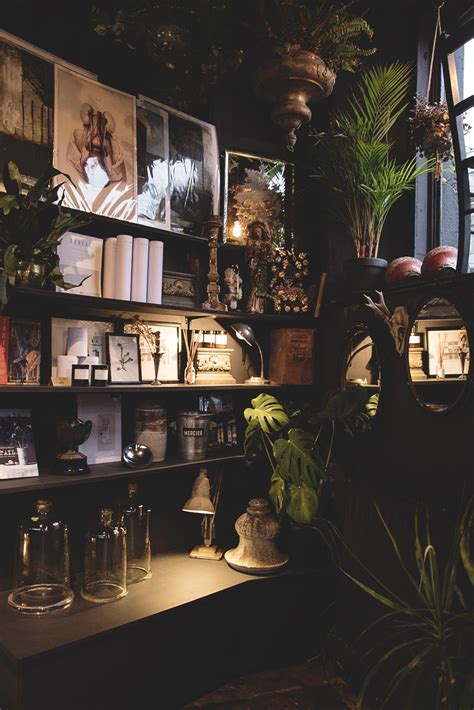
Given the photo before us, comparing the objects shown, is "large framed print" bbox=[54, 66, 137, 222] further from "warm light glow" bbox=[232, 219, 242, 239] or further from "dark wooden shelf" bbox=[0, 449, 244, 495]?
"dark wooden shelf" bbox=[0, 449, 244, 495]

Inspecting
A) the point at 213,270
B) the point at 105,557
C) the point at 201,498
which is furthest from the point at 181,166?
the point at 105,557

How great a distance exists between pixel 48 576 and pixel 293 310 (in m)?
1.96

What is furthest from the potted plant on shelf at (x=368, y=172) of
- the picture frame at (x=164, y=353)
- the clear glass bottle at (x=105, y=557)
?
the clear glass bottle at (x=105, y=557)

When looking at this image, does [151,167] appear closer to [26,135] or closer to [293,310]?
[26,135]

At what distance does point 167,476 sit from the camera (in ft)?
10.6

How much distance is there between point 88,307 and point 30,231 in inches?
20.0

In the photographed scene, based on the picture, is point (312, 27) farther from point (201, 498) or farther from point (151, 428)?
point (201, 498)

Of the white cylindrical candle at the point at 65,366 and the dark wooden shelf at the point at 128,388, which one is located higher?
the white cylindrical candle at the point at 65,366

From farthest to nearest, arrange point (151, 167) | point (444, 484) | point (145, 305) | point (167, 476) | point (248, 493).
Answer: point (248, 493)
point (167, 476)
point (151, 167)
point (145, 305)
point (444, 484)

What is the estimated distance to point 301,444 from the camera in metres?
2.94

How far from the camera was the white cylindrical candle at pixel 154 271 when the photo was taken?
112 inches

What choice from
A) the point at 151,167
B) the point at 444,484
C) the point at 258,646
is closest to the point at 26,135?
the point at 151,167

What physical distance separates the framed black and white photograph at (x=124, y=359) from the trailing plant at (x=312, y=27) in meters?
1.61

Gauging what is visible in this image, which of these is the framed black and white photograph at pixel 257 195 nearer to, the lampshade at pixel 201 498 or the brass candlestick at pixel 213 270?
the brass candlestick at pixel 213 270
